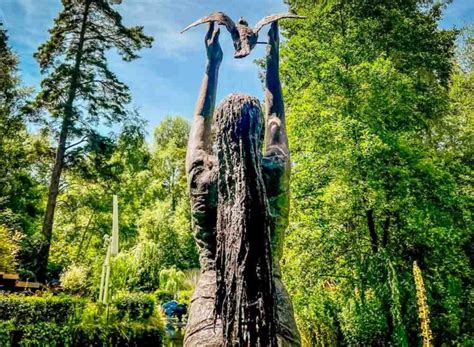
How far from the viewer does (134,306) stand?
473 inches

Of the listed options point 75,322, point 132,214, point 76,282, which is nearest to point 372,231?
point 75,322

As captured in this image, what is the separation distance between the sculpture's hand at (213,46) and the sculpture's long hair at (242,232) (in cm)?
65

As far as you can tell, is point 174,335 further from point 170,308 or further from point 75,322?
point 170,308

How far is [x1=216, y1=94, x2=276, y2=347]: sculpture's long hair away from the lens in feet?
5.88

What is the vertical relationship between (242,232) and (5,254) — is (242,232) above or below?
below

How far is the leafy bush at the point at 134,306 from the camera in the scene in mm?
11742

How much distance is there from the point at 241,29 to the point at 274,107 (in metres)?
0.48

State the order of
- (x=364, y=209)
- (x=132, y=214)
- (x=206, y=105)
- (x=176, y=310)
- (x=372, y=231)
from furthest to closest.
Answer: (x=132, y=214) < (x=176, y=310) < (x=372, y=231) < (x=364, y=209) < (x=206, y=105)

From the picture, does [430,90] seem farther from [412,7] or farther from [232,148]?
[232,148]

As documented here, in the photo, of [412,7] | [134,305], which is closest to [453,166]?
[412,7]

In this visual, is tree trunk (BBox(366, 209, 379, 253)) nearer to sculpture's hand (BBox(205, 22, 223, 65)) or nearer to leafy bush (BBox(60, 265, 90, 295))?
sculpture's hand (BBox(205, 22, 223, 65))

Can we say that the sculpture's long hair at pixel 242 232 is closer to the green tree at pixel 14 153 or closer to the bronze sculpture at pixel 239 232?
the bronze sculpture at pixel 239 232

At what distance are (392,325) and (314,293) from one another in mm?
1820

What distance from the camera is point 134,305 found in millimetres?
12000
